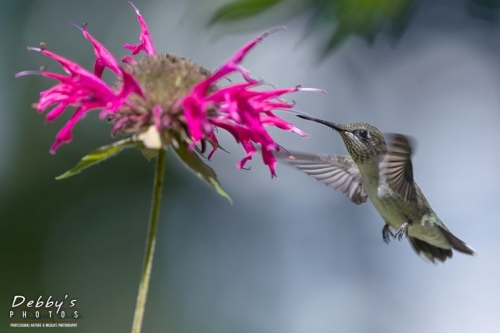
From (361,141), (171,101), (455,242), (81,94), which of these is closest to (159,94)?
(171,101)

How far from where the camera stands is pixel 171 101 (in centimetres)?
122

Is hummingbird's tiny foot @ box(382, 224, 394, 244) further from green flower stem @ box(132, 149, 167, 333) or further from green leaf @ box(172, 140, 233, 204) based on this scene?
green flower stem @ box(132, 149, 167, 333)

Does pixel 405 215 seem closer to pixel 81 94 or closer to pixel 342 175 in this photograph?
pixel 342 175

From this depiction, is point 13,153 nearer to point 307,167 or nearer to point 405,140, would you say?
point 307,167

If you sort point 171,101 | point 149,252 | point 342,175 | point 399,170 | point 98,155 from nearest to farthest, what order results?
1. point 149,252
2. point 98,155
3. point 171,101
4. point 399,170
5. point 342,175

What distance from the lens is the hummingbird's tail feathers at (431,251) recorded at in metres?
2.29

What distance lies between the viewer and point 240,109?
1.26 metres

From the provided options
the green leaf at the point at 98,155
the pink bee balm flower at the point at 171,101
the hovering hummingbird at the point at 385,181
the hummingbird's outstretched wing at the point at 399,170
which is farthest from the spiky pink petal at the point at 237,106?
the hummingbird's outstretched wing at the point at 399,170

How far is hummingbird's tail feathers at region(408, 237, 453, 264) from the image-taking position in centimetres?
229

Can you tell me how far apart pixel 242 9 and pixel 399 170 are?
0.92 m

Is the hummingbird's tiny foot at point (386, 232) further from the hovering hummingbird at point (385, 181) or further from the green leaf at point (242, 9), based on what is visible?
the green leaf at point (242, 9)

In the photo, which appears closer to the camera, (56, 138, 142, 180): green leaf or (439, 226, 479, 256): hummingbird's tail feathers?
(56, 138, 142, 180): green leaf

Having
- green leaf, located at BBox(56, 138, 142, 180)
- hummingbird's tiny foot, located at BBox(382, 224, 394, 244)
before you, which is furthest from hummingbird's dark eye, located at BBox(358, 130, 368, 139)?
green leaf, located at BBox(56, 138, 142, 180)

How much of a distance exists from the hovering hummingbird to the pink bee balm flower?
1.87 ft
